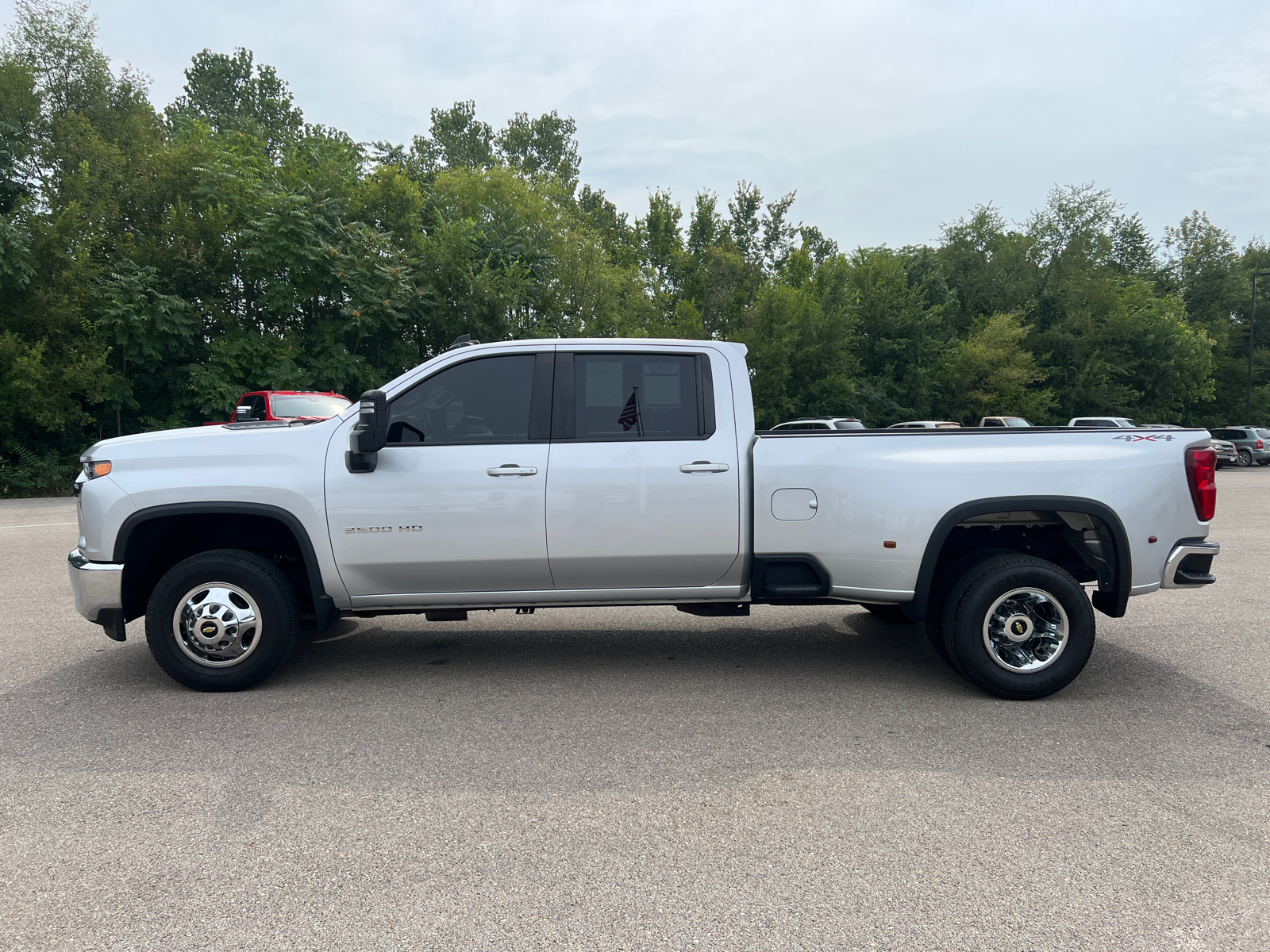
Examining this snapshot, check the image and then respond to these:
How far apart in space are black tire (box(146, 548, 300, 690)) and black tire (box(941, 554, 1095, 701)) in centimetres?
380

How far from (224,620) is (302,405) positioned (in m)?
11.3

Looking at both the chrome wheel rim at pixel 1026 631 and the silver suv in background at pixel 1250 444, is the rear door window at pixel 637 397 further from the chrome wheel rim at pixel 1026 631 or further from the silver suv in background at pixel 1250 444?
the silver suv in background at pixel 1250 444

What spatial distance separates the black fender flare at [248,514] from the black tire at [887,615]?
3.85 meters

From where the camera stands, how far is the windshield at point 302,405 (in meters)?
14.9

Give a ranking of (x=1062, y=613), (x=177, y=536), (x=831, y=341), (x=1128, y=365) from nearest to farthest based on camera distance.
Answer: (x=1062, y=613), (x=177, y=536), (x=831, y=341), (x=1128, y=365)

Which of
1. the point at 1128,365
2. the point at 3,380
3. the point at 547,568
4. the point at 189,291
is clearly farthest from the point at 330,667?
the point at 1128,365

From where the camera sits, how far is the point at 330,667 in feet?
17.6

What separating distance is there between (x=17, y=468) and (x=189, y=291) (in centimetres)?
664

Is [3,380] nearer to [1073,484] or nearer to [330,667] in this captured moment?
[330,667]

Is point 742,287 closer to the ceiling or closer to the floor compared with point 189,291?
closer to the ceiling

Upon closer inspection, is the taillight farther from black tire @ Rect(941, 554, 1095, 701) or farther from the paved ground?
the paved ground

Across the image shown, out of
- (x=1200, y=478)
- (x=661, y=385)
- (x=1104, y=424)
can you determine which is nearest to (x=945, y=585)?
(x=1200, y=478)

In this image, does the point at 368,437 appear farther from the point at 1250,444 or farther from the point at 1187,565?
the point at 1250,444

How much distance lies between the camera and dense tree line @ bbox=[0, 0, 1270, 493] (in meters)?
21.5
